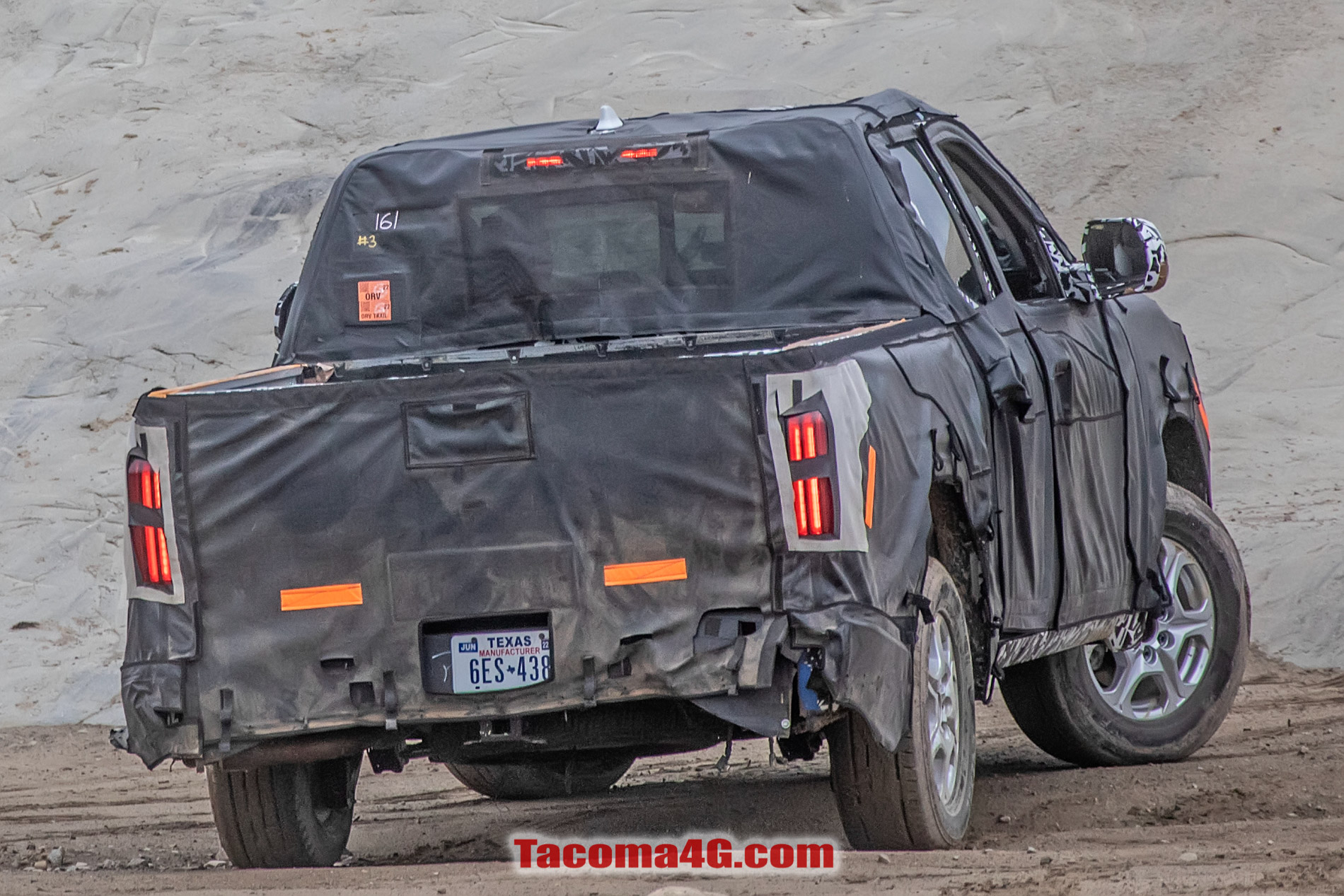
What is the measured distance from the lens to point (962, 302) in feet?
20.1

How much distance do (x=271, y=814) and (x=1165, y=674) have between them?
3.31 metres

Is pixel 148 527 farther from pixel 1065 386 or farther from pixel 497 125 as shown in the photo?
pixel 497 125

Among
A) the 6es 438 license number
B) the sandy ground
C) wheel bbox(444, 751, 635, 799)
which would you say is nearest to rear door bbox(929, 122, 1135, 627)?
wheel bbox(444, 751, 635, 799)

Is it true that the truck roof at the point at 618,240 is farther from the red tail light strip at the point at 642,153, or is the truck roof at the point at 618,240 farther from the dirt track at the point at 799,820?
the dirt track at the point at 799,820

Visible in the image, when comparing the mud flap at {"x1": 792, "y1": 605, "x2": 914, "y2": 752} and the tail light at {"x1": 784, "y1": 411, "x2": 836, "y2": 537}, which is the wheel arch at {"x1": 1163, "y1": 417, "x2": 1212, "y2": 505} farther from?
the tail light at {"x1": 784, "y1": 411, "x2": 836, "y2": 537}

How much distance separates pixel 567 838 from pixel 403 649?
4.75 ft

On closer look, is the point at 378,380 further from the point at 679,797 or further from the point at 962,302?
the point at 679,797

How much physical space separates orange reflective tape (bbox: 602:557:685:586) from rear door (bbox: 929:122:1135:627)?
6.04ft

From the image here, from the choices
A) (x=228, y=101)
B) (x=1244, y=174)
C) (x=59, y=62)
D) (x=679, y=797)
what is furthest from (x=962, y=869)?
(x=59, y=62)

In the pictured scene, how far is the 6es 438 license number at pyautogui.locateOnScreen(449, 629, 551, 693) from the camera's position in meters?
4.93

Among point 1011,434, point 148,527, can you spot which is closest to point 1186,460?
point 1011,434

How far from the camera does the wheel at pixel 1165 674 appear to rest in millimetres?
7172

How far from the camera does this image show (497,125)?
1867 centimetres

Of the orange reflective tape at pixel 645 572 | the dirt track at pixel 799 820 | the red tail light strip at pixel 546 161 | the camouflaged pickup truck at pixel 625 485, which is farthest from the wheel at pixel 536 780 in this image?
the orange reflective tape at pixel 645 572
